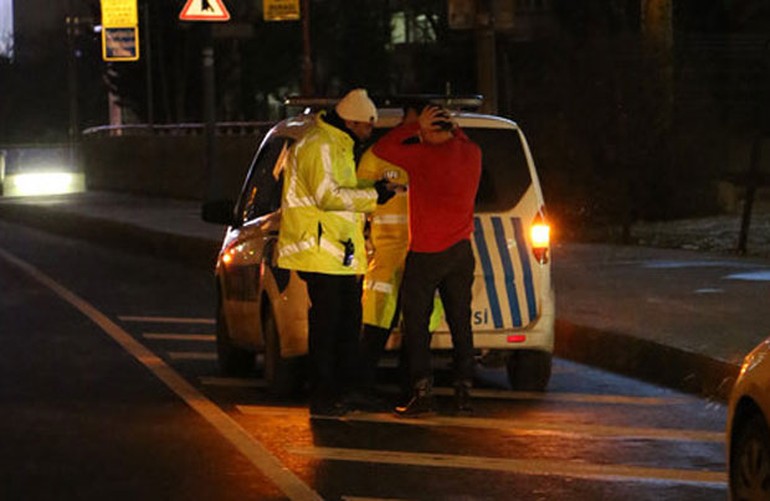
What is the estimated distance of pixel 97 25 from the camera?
170 ft

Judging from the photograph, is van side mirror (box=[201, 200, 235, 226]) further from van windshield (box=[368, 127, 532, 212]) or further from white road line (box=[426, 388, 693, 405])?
white road line (box=[426, 388, 693, 405])

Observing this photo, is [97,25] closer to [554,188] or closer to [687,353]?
[554,188]

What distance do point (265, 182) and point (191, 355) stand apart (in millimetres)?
2036

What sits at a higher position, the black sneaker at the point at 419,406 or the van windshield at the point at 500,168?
the van windshield at the point at 500,168

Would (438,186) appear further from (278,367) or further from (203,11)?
(203,11)

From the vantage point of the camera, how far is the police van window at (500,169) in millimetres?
10453

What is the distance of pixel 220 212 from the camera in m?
11.8

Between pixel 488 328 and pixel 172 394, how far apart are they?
6.79ft

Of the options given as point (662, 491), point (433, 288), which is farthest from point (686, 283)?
point (662, 491)

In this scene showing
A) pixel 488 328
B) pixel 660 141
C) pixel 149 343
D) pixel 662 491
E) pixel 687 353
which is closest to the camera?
pixel 662 491

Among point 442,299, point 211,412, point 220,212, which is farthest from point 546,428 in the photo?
point 220,212

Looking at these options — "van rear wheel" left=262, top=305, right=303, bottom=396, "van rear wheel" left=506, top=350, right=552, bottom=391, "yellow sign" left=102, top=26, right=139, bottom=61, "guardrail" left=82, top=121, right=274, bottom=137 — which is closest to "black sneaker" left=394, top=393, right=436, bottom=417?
"van rear wheel" left=262, top=305, right=303, bottom=396

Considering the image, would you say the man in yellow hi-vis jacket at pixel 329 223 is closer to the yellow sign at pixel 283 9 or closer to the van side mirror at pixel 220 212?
the van side mirror at pixel 220 212

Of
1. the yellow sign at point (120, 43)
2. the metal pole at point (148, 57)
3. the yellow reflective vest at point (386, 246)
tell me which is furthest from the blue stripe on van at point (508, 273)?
the metal pole at point (148, 57)
